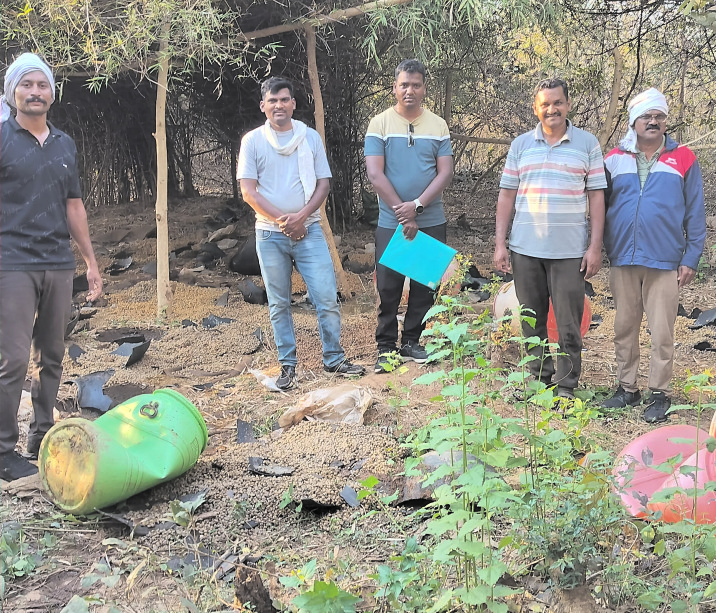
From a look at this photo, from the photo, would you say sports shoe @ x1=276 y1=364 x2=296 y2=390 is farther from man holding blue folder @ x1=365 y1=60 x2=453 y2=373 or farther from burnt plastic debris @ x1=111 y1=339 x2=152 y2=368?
burnt plastic debris @ x1=111 y1=339 x2=152 y2=368

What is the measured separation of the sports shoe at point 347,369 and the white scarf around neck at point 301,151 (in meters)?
1.13

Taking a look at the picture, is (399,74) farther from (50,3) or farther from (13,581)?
(13,581)

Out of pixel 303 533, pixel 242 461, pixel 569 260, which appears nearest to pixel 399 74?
pixel 569 260

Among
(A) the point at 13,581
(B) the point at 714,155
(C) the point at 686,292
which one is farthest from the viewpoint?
(B) the point at 714,155

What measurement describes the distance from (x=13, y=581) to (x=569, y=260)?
3083mm

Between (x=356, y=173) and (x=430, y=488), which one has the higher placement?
(x=356, y=173)

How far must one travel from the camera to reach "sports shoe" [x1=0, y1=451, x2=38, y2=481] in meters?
3.17

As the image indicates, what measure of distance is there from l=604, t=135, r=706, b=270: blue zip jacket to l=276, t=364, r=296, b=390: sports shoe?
7.01 feet

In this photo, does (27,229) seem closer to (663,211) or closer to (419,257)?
(419,257)

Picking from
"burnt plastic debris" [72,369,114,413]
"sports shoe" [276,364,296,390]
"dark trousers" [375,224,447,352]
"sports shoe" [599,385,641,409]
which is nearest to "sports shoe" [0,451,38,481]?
"burnt plastic debris" [72,369,114,413]

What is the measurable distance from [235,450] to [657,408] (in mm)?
2318

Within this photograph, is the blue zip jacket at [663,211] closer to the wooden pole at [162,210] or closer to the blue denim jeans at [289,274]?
the blue denim jeans at [289,274]

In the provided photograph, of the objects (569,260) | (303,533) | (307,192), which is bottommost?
(303,533)

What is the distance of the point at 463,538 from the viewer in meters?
1.77
